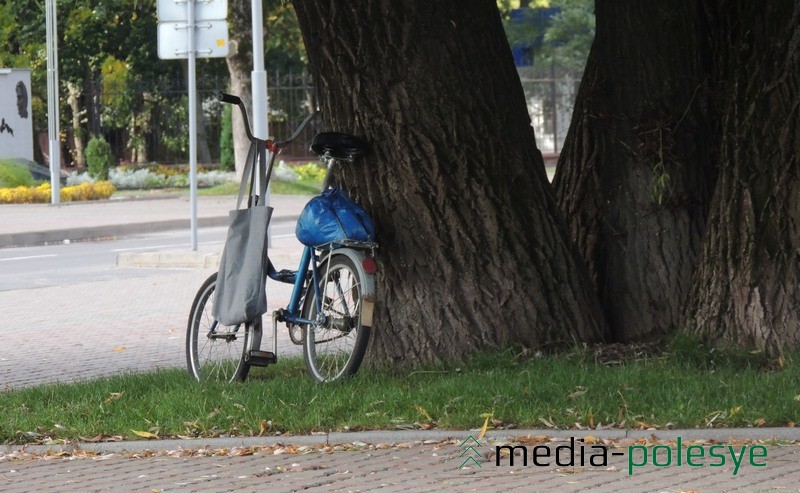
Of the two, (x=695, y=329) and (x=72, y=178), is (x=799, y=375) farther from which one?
(x=72, y=178)

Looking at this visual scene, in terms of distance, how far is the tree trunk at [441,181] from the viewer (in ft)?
22.8

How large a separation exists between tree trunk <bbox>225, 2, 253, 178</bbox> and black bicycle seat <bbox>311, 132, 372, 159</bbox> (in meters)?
24.9

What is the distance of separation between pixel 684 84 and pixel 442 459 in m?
3.13

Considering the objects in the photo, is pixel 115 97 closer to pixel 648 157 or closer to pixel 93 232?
pixel 93 232

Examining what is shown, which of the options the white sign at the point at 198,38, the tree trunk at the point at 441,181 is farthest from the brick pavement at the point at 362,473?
the white sign at the point at 198,38

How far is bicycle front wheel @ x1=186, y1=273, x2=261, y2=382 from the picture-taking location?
7.27 m

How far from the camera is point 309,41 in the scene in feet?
23.5

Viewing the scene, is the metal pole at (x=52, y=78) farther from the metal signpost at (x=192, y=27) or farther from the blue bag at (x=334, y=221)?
the blue bag at (x=334, y=221)

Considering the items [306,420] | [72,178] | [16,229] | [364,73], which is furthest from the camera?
[72,178]

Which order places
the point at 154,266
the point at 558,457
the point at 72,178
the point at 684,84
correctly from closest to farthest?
the point at 558,457
the point at 684,84
the point at 154,266
the point at 72,178

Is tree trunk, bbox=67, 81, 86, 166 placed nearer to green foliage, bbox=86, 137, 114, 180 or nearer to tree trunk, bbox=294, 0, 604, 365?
green foliage, bbox=86, 137, 114, 180

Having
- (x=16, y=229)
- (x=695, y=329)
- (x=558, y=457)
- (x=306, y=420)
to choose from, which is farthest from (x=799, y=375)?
(x=16, y=229)

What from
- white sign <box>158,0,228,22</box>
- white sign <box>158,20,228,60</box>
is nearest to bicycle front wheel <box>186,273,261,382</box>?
white sign <box>158,20,228,60</box>

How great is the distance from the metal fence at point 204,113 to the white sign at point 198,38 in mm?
19222
